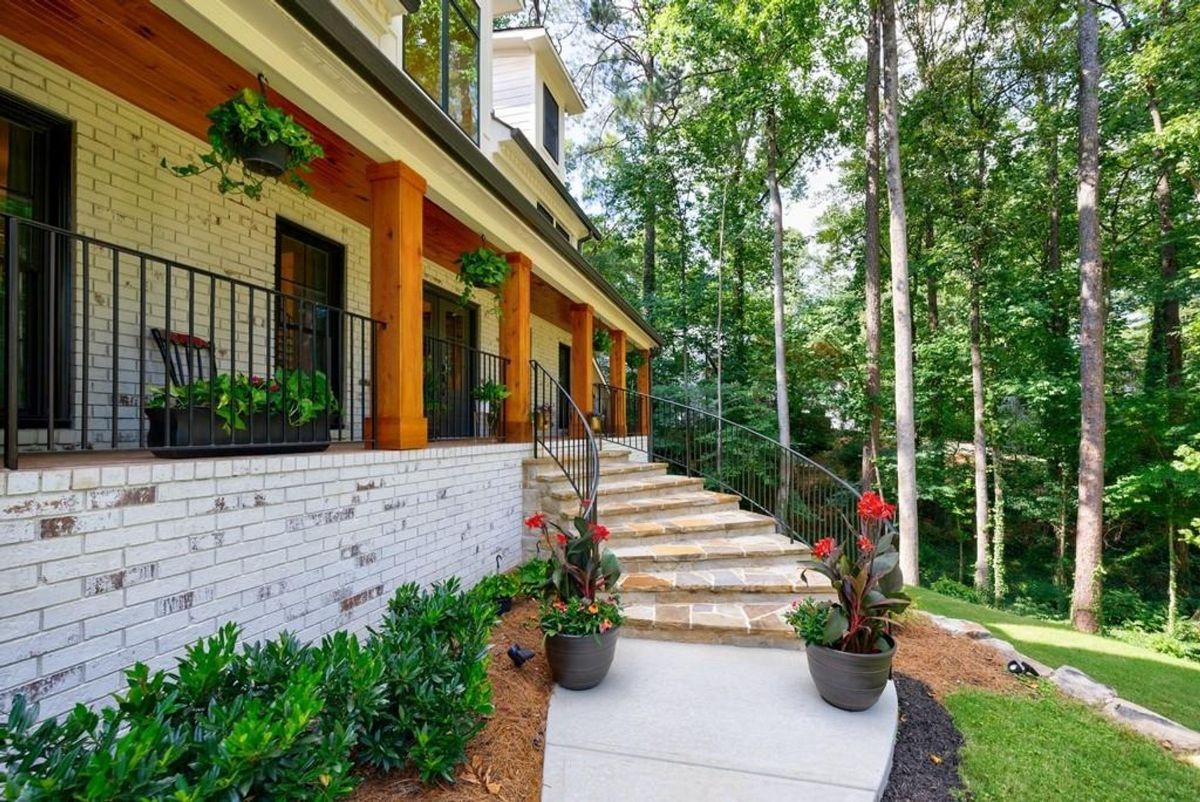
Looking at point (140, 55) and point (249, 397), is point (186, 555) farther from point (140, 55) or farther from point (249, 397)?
point (140, 55)

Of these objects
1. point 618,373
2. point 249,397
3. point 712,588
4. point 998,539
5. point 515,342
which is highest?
point 515,342

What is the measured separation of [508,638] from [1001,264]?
13269 millimetres

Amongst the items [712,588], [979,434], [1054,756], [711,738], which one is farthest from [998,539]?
[711,738]

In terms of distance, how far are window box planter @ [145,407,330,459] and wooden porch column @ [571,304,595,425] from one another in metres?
4.94

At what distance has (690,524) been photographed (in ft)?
17.0

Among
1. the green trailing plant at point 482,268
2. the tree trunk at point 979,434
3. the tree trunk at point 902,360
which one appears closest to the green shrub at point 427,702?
the green trailing plant at point 482,268

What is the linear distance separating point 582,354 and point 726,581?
176 inches

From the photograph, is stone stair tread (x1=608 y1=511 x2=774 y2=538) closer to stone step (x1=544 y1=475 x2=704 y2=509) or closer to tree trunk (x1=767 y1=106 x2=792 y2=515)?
stone step (x1=544 y1=475 x2=704 y2=509)

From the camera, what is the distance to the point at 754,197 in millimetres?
14836

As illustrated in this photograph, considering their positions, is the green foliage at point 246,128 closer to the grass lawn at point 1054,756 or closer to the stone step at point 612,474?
the stone step at point 612,474

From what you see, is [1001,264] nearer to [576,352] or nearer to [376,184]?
[576,352]

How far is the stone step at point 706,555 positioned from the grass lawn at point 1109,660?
2.27 m

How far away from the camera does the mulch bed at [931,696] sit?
2516mm

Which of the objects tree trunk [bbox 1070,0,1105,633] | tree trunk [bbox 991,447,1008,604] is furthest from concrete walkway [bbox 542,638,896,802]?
tree trunk [bbox 991,447,1008,604]
